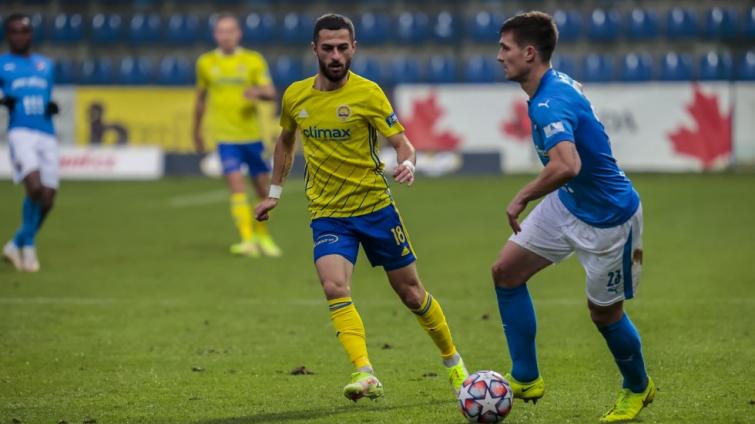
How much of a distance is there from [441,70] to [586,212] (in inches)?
870

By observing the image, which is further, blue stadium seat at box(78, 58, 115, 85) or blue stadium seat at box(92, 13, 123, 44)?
blue stadium seat at box(92, 13, 123, 44)

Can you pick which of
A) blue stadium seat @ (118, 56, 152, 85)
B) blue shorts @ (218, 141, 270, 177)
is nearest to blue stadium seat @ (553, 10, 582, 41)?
blue stadium seat @ (118, 56, 152, 85)

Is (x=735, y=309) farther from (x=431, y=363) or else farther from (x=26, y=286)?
(x=26, y=286)

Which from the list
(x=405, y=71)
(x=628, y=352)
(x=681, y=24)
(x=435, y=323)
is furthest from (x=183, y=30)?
(x=628, y=352)

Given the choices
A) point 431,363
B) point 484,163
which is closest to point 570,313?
point 431,363

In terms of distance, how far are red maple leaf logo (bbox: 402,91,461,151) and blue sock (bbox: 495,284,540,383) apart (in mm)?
18735

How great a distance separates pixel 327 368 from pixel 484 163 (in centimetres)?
1753

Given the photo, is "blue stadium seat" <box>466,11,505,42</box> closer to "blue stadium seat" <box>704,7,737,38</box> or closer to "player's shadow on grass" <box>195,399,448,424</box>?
"blue stadium seat" <box>704,7,737,38</box>

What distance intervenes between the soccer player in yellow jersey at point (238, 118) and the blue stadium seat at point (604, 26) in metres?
15.4

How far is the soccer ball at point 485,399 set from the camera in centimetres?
601

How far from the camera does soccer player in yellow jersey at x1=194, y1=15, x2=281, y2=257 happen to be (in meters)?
13.8

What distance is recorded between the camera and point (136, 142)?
2591 cm

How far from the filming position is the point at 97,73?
29.0 metres

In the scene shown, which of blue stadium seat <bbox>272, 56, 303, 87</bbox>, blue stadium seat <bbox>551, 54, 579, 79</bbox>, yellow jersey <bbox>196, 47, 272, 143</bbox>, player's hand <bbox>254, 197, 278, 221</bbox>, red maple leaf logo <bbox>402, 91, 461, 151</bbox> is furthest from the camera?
blue stadium seat <bbox>272, 56, 303, 87</bbox>
